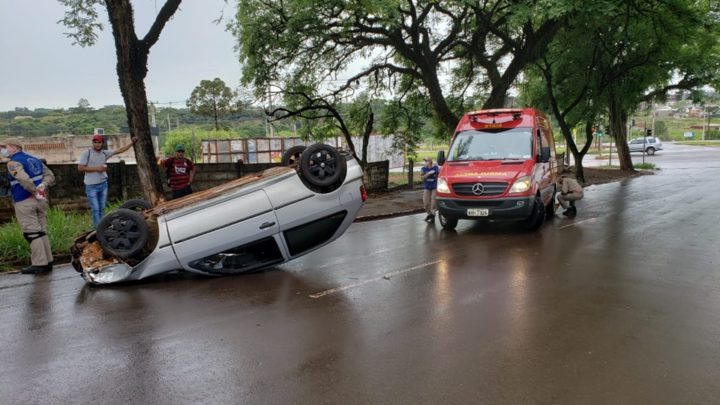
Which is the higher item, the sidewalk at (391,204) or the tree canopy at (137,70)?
the tree canopy at (137,70)

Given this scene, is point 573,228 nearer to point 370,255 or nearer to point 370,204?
point 370,255

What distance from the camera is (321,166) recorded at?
23.2ft

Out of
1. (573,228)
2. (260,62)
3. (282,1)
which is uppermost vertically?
(282,1)

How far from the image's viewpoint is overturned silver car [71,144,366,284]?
6793 millimetres

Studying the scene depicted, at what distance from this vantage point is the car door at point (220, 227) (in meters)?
6.80

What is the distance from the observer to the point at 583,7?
1267cm

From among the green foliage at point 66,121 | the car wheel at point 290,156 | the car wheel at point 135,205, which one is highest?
the green foliage at point 66,121

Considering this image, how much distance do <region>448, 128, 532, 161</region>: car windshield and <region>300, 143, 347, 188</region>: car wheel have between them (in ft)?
15.3

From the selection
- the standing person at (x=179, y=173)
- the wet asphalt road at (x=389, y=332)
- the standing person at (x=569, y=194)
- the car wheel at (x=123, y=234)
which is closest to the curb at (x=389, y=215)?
the standing person at (x=569, y=194)

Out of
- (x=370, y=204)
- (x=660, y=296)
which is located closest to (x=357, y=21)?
(x=370, y=204)

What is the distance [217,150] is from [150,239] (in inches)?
1135

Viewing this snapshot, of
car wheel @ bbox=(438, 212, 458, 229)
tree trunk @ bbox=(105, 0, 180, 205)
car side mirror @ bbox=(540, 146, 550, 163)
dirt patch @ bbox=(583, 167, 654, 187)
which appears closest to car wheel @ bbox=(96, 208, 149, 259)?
tree trunk @ bbox=(105, 0, 180, 205)

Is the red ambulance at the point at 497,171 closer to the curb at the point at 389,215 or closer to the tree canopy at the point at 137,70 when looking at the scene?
the curb at the point at 389,215

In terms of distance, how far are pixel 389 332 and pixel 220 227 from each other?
9.44ft
